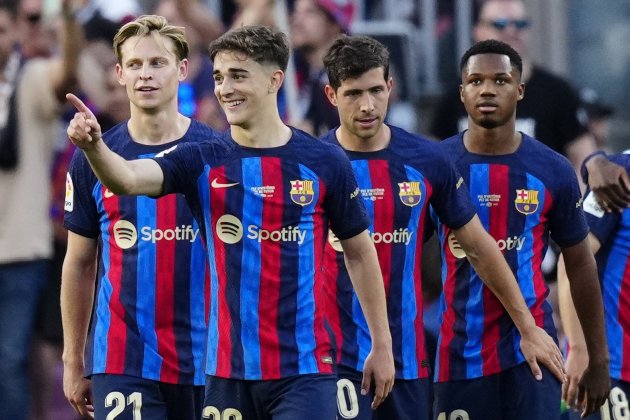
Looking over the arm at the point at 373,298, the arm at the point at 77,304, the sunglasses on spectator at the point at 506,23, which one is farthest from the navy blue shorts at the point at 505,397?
the sunglasses on spectator at the point at 506,23

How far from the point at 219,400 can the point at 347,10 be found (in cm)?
540

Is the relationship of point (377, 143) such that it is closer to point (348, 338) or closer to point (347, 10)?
point (348, 338)

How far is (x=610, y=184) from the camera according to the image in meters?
8.72

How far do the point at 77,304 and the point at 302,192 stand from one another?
1.33 meters

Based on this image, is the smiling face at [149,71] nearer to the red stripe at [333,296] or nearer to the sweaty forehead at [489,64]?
the red stripe at [333,296]

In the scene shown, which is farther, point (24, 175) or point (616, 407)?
point (24, 175)

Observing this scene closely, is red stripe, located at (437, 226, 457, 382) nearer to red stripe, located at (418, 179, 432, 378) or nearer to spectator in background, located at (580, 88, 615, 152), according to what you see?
red stripe, located at (418, 179, 432, 378)

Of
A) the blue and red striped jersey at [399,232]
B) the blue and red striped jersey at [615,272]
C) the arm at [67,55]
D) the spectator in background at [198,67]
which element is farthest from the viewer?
the spectator in background at [198,67]

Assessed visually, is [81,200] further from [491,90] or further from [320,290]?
[491,90]

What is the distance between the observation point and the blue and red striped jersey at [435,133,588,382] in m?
8.68

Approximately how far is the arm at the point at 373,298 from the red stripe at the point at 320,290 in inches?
7.5

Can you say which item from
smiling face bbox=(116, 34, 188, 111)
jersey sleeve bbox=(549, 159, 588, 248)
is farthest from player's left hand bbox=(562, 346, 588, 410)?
smiling face bbox=(116, 34, 188, 111)

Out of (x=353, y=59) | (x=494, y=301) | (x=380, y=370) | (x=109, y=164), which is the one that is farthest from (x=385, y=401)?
(x=109, y=164)

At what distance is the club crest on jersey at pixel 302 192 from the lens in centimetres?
754
